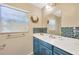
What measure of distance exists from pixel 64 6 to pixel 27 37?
69cm

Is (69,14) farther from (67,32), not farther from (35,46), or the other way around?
(35,46)

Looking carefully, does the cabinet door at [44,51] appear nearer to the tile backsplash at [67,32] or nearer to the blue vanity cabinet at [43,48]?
the blue vanity cabinet at [43,48]

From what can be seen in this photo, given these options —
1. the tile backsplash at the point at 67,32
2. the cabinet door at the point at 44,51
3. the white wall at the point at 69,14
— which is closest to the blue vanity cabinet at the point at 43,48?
the cabinet door at the point at 44,51

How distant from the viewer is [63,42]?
2.01 meters

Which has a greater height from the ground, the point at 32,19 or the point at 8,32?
the point at 32,19

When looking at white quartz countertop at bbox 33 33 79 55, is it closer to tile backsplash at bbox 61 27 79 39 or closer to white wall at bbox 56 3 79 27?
tile backsplash at bbox 61 27 79 39

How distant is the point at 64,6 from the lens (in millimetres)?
2018

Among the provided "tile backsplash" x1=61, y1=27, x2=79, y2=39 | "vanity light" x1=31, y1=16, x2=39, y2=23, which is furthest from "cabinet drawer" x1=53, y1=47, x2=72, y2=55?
"vanity light" x1=31, y1=16, x2=39, y2=23

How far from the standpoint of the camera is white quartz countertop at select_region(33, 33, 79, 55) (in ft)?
6.01

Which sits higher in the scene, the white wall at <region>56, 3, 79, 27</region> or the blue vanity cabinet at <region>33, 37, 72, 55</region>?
the white wall at <region>56, 3, 79, 27</region>

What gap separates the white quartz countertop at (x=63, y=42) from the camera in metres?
1.83

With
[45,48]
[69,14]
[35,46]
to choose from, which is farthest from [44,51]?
[69,14]
